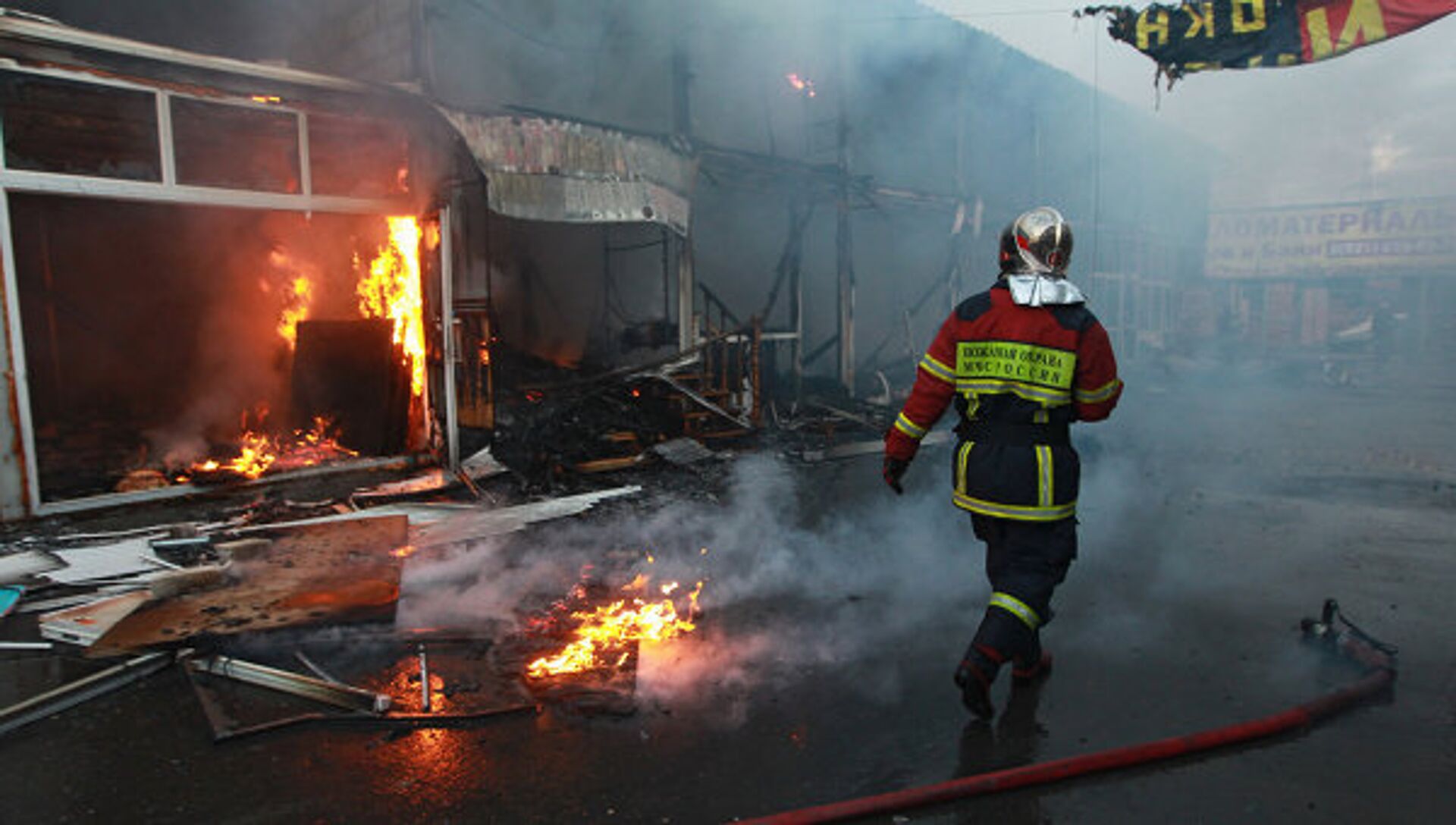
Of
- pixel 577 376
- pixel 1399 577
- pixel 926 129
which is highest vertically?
pixel 926 129

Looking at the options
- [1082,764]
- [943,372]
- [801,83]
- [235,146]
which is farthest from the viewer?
[801,83]

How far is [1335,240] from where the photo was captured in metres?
23.1

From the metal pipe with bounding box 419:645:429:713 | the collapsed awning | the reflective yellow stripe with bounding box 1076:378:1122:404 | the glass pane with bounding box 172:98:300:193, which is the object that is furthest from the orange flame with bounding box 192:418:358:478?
the reflective yellow stripe with bounding box 1076:378:1122:404

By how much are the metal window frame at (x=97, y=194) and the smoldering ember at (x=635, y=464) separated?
0.13 feet

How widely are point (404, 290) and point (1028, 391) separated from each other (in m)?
6.54

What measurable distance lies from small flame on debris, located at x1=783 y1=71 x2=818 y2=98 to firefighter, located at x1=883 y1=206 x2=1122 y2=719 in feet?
34.9

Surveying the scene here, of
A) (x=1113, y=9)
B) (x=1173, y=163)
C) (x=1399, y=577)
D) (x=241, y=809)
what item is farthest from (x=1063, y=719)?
(x=1173, y=163)

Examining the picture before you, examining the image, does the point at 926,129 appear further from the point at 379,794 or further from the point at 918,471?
the point at 379,794

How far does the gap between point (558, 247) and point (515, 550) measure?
675 cm

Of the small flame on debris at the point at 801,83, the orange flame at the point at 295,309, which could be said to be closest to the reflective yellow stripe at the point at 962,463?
the orange flame at the point at 295,309

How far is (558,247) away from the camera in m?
11.2

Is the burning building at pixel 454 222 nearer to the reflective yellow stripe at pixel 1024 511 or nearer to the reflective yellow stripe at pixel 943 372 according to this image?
the reflective yellow stripe at pixel 943 372

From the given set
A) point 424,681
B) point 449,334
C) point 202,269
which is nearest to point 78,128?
point 449,334

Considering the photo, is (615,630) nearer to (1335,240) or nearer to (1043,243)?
(1043,243)
